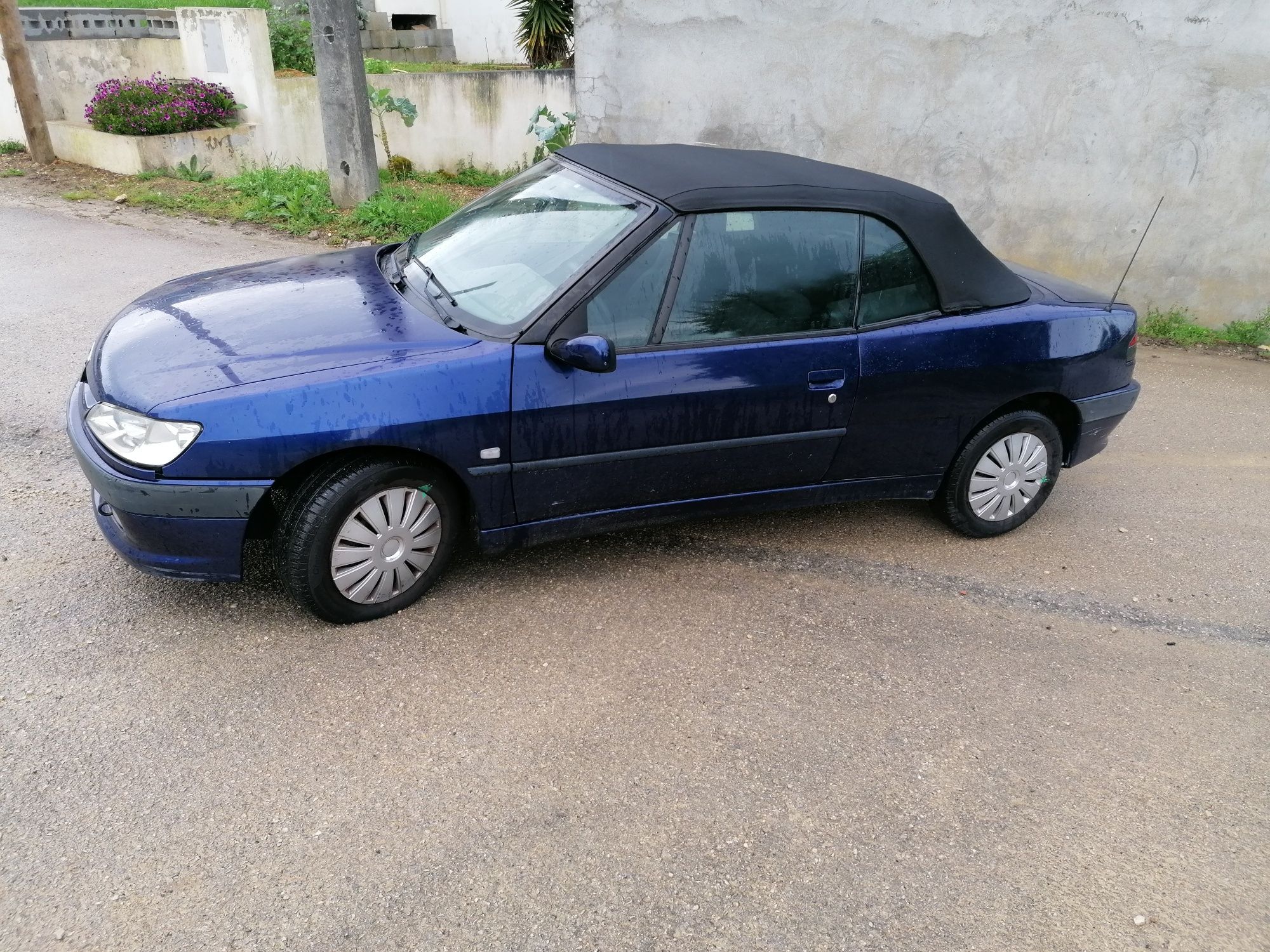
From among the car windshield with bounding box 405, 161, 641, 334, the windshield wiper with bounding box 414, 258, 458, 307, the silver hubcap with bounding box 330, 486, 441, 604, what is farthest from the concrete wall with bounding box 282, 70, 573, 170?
the silver hubcap with bounding box 330, 486, 441, 604

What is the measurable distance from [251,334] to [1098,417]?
145 inches

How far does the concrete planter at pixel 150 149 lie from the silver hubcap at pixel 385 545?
29.9 ft

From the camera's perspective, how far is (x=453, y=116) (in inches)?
490

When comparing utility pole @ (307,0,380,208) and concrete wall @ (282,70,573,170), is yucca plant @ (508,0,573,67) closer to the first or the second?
concrete wall @ (282,70,573,170)

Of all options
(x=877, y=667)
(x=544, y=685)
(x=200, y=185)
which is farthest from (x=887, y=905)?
(x=200, y=185)

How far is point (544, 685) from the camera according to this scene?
135 inches

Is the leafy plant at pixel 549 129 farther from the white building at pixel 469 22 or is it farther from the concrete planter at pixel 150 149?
the white building at pixel 469 22

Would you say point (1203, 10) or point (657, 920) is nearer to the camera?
point (657, 920)

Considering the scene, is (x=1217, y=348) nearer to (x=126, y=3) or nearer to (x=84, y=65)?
(x=84, y=65)

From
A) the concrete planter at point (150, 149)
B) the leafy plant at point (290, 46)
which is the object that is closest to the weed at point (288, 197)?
the concrete planter at point (150, 149)

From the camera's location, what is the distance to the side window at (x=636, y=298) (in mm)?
3625

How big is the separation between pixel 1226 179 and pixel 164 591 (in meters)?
7.52

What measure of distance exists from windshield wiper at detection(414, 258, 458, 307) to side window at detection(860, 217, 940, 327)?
1620mm

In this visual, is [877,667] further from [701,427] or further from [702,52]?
[702,52]
